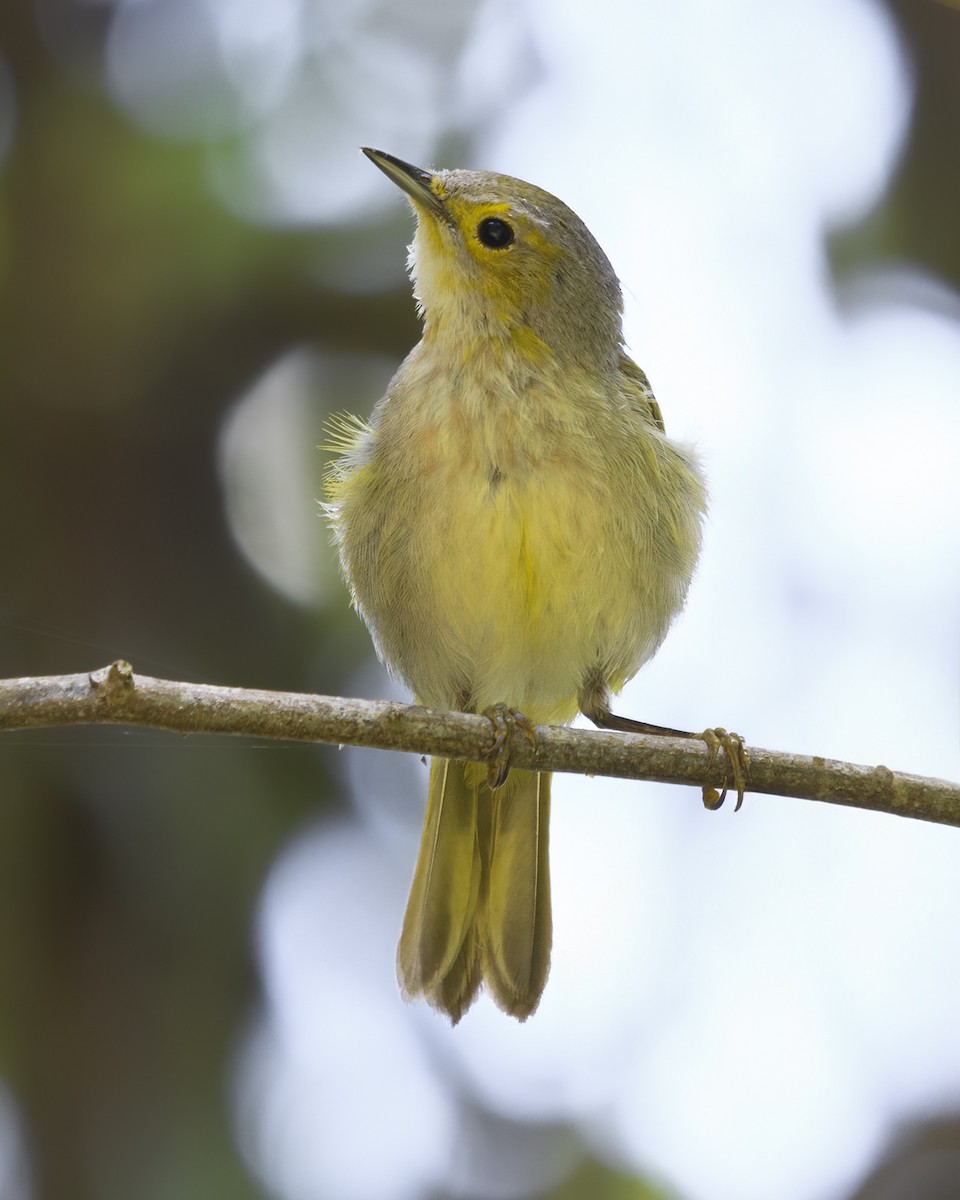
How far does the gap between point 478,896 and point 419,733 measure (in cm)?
120

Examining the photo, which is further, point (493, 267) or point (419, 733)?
point (493, 267)

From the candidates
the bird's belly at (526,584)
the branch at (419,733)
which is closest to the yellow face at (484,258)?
the bird's belly at (526,584)

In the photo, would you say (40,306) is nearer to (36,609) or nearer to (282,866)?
(36,609)

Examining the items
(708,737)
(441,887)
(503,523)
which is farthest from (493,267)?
(441,887)

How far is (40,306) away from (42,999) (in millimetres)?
1829

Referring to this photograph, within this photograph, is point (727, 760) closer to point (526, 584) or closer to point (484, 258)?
point (526, 584)

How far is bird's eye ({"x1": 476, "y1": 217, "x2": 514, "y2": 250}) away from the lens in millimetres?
Answer: 3436

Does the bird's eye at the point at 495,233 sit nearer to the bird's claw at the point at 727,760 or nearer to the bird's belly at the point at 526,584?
the bird's belly at the point at 526,584

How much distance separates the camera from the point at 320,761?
140 inches

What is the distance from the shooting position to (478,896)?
357cm

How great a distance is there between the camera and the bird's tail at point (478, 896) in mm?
3383

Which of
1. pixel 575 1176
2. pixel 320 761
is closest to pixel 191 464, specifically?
pixel 320 761

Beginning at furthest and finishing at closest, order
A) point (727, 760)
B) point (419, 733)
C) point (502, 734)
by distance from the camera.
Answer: point (727, 760), point (502, 734), point (419, 733)

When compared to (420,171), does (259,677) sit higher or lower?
lower
